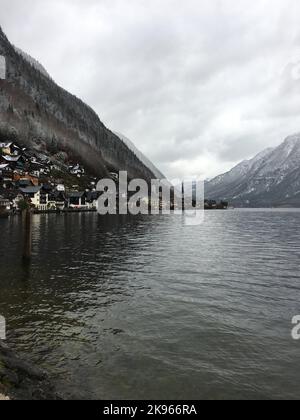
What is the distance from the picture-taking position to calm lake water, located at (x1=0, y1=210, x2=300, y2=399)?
12953 millimetres

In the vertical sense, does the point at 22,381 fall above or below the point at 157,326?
above

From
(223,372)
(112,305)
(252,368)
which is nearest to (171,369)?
(223,372)

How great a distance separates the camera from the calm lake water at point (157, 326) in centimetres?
1295

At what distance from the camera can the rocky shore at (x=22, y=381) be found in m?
11.0

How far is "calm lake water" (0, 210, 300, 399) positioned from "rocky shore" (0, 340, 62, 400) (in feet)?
2.07

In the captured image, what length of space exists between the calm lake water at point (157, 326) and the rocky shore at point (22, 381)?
63 centimetres

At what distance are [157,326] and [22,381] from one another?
8726mm

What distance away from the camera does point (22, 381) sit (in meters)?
12.0

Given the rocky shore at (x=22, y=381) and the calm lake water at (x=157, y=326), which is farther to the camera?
the calm lake water at (x=157, y=326)

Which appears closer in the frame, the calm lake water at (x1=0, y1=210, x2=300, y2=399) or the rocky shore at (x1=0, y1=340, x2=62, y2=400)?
the rocky shore at (x1=0, y1=340, x2=62, y2=400)
